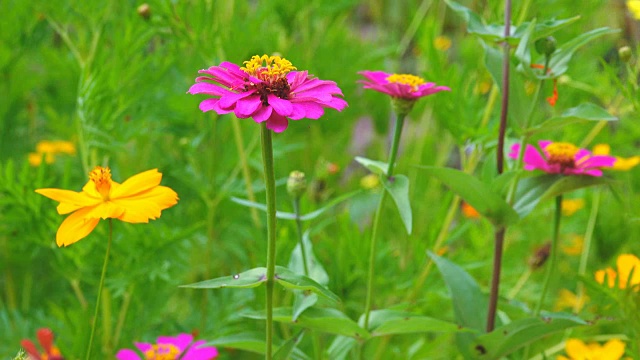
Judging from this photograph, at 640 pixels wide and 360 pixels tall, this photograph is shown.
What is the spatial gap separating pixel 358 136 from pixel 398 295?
1.04m

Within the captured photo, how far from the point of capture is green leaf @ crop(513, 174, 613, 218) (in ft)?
1.78

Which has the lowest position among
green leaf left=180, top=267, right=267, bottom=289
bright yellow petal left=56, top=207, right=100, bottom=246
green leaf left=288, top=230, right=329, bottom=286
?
green leaf left=288, top=230, right=329, bottom=286

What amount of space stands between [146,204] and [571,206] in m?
0.79

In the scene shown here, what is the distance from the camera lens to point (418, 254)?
2.56 ft

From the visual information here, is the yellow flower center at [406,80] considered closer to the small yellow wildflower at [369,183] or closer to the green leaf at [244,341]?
the green leaf at [244,341]

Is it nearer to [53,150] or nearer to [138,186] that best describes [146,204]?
[138,186]

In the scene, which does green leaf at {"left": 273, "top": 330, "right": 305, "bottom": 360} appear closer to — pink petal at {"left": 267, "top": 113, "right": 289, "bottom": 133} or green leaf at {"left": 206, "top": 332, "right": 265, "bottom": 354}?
green leaf at {"left": 206, "top": 332, "right": 265, "bottom": 354}

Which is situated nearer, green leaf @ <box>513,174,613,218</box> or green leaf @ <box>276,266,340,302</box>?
green leaf @ <box>276,266,340,302</box>

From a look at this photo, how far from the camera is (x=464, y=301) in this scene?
1.95 ft

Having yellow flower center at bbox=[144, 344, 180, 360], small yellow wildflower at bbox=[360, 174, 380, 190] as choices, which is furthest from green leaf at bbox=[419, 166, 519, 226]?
small yellow wildflower at bbox=[360, 174, 380, 190]

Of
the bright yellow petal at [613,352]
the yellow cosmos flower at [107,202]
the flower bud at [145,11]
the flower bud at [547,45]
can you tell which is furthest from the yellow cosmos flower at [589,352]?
the flower bud at [145,11]

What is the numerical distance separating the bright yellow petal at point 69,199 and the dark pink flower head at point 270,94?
0.10 metres

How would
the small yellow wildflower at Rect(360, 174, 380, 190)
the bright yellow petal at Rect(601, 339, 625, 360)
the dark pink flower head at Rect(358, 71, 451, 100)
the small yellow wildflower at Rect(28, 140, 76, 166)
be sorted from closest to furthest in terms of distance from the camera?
the dark pink flower head at Rect(358, 71, 451, 100) < the bright yellow petal at Rect(601, 339, 625, 360) < the small yellow wildflower at Rect(28, 140, 76, 166) < the small yellow wildflower at Rect(360, 174, 380, 190)

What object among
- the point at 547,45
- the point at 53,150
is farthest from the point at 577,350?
the point at 53,150
